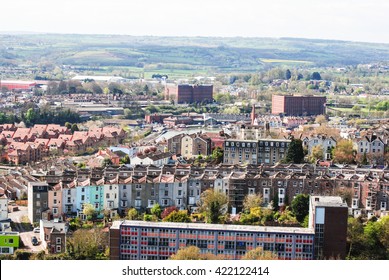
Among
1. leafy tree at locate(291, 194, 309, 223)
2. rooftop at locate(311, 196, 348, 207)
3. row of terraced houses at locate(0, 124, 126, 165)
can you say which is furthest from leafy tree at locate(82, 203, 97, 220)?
row of terraced houses at locate(0, 124, 126, 165)

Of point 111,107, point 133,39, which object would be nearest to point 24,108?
point 111,107

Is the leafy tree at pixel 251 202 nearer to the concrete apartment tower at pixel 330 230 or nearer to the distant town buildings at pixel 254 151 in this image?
the concrete apartment tower at pixel 330 230

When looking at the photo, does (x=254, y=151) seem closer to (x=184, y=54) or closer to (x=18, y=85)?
(x=18, y=85)

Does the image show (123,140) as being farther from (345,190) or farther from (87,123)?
(345,190)

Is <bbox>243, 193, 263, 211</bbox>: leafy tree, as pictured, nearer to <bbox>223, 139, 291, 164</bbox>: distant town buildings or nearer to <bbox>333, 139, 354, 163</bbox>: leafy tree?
<bbox>223, 139, 291, 164</bbox>: distant town buildings

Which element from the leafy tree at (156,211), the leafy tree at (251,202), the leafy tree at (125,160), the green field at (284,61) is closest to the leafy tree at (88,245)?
the leafy tree at (156,211)

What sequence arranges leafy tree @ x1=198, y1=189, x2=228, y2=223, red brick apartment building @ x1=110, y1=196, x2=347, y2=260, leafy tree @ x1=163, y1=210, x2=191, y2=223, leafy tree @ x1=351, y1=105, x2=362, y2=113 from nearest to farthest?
red brick apartment building @ x1=110, y1=196, x2=347, y2=260 → leafy tree @ x1=163, y1=210, x2=191, y2=223 → leafy tree @ x1=198, y1=189, x2=228, y2=223 → leafy tree @ x1=351, y1=105, x2=362, y2=113
